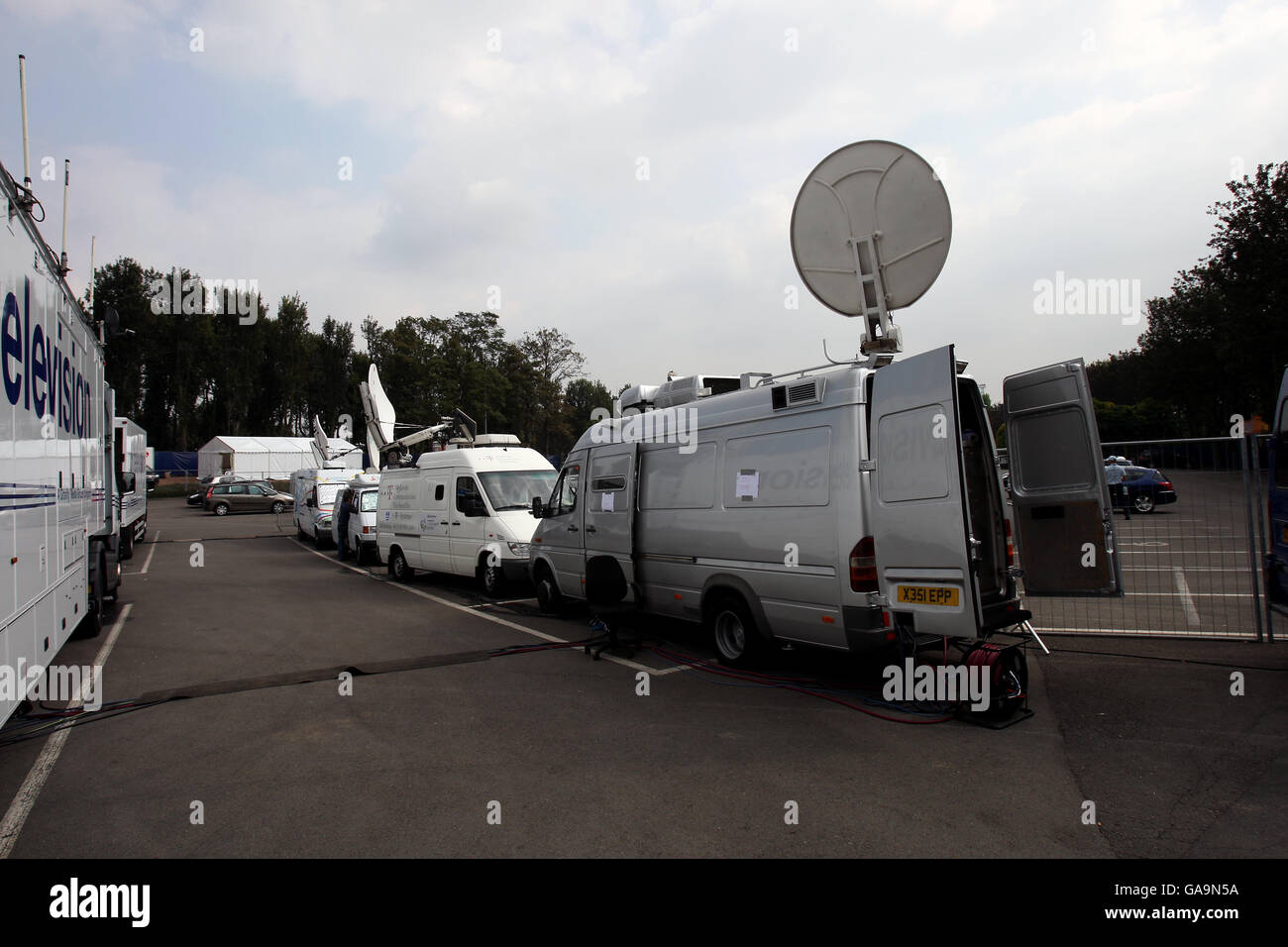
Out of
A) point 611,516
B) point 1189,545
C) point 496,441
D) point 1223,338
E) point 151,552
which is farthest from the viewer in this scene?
point 1223,338

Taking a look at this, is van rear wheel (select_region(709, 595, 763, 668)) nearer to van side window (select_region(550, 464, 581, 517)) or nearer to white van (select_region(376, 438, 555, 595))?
van side window (select_region(550, 464, 581, 517))

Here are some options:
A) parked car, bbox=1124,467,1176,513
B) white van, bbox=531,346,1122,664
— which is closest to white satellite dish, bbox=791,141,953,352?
white van, bbox=531,346,1122,664

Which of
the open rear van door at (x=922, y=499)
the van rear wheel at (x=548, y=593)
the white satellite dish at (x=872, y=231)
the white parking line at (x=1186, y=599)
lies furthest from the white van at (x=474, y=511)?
the white parking line at (x=1186, y=599)

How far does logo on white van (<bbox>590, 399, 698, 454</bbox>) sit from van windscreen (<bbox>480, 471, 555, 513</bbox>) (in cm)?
332

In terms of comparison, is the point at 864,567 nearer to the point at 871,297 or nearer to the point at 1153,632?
the point at 871,297

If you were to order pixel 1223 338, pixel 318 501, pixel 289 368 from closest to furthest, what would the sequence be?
pixel 318 501, pixel 1223 338, pixel 289 368

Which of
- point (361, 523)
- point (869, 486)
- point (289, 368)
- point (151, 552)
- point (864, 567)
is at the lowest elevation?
point (151, 552)

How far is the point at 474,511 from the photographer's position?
12.5m

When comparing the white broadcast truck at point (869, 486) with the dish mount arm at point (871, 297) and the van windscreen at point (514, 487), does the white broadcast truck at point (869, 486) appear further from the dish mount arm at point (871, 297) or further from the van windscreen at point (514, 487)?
the van windscreen at point (514, 487)

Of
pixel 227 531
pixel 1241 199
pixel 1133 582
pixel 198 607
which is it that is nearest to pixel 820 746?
pixel 1133 582

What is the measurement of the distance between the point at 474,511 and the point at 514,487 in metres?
0.78

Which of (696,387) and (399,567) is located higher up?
(696,387)

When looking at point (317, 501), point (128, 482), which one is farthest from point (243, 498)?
point (128, 482)

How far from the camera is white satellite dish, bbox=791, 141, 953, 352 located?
655 cm
